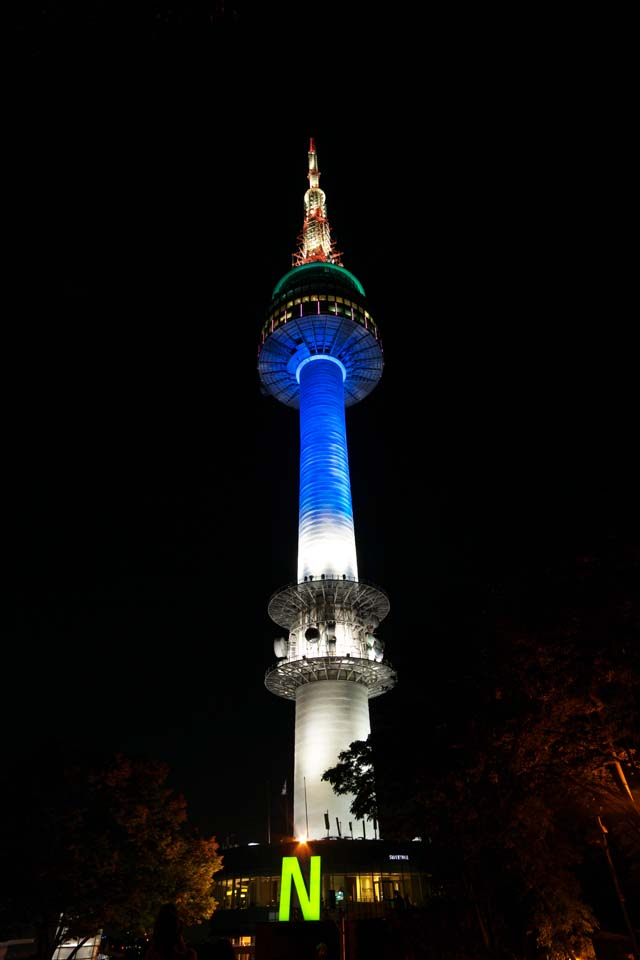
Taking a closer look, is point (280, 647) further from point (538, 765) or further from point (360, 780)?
point (538, 765)

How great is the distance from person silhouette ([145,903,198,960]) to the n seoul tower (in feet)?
161

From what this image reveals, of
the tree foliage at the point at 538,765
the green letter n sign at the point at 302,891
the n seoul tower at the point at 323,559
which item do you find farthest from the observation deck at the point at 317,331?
the tree foliage at the point at 538,765

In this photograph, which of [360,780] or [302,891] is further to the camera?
[302,891]

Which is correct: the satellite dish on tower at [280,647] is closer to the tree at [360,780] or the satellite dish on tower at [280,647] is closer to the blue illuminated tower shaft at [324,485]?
the blue illuminated tower shaft at [324,485]

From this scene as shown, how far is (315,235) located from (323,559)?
2172 inches

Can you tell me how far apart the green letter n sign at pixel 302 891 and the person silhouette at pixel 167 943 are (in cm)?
3593

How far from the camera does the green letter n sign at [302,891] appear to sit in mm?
38750

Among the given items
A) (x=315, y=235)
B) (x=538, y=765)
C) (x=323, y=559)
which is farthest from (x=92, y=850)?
(x=315, y=235)

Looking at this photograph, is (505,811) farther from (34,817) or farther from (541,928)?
(34,817)

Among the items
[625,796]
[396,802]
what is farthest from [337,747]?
[625,796]

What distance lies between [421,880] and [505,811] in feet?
118

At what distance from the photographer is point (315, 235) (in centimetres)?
9700

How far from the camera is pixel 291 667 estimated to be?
194ft

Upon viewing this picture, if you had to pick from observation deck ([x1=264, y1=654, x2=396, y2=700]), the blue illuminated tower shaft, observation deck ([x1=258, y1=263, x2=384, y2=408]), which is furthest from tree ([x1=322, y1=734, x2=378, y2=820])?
observation deck ([x1=258, y1=263, x2=384, y2=408])
